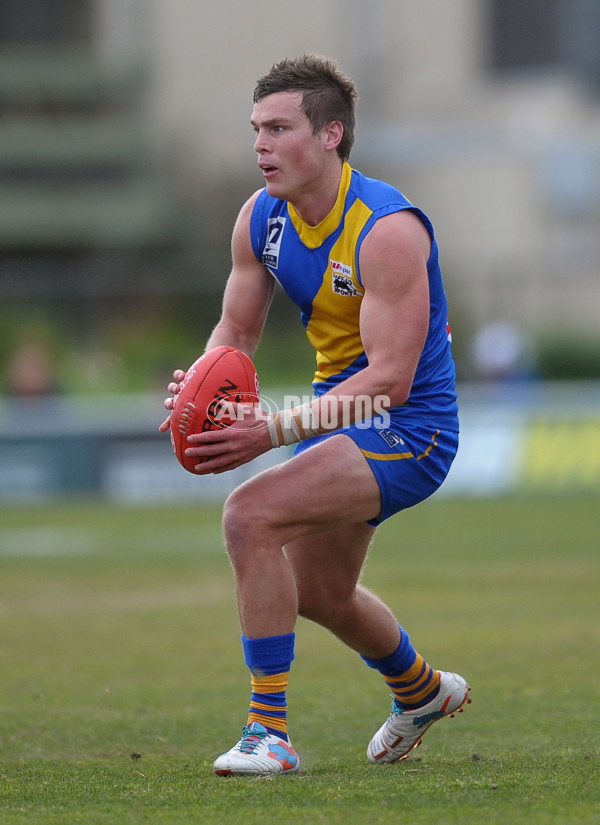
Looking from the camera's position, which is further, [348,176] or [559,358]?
[559,358]

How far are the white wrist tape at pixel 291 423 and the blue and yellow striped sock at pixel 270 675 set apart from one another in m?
0.71

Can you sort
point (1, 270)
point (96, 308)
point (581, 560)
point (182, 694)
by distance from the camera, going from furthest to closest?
1. point (1, 270)
2. point (96, 308)
3. point (581, 560)
4. point (182, 694)

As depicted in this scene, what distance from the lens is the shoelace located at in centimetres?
492

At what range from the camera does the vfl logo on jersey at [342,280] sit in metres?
5.16

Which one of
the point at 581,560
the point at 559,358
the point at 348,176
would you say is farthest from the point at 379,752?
the point at 559,358

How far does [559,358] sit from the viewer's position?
88.2ft

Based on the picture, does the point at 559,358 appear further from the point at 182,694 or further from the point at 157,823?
the point at 157,823

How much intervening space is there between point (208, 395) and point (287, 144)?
0.99m

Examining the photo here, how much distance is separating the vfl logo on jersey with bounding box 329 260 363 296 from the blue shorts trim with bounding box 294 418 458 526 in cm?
50

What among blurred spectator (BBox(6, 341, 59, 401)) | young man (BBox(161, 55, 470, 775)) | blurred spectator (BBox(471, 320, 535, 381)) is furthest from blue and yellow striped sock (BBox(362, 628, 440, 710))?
blurred spectator (BBox(471, 320, 535, 381))

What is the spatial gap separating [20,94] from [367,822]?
29.4 meters

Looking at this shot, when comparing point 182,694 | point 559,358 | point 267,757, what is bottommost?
point 559,358

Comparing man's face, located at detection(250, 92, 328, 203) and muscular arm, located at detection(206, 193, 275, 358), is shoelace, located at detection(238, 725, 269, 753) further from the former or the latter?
man's face, located at detection(250, 92, 328, 203)

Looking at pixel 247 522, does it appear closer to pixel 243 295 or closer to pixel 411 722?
pixel 243 295
